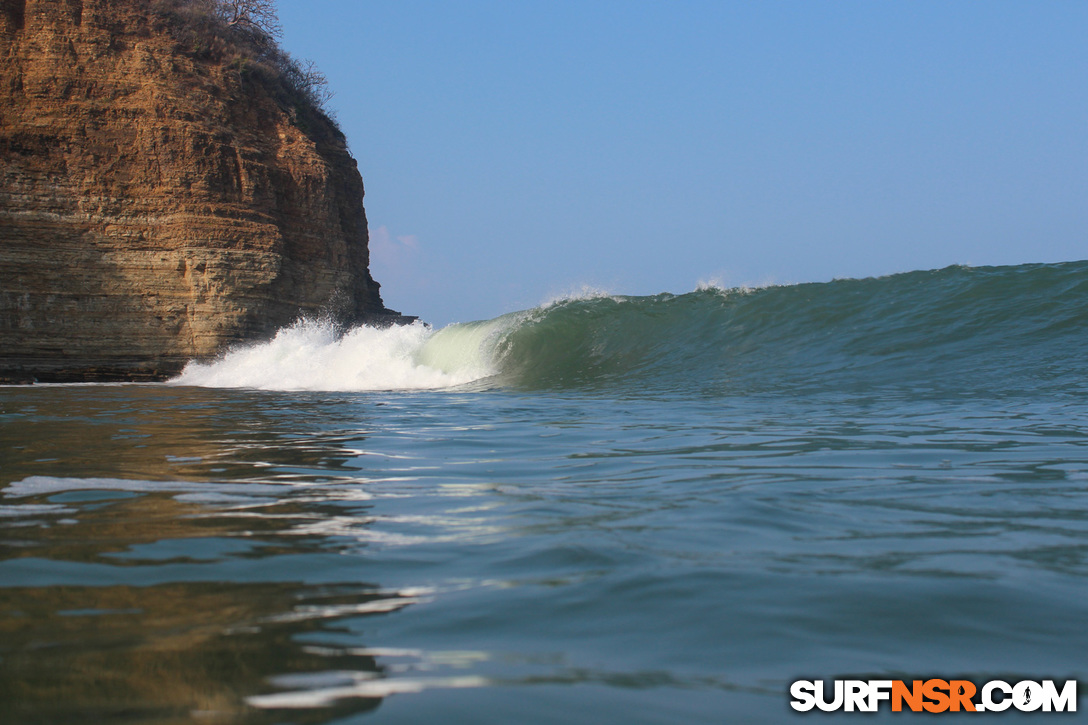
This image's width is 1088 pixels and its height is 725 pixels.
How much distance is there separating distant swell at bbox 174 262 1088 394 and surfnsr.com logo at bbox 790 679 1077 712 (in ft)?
21.5

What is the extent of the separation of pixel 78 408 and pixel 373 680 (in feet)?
25.7

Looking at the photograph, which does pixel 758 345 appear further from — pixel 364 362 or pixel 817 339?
pixel 364 362

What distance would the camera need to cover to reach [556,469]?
3979mm

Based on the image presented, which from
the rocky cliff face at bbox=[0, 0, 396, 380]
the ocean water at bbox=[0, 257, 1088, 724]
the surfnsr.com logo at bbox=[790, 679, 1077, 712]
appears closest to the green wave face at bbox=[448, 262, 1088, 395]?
the ocean water at bbox=[0, 257, 1088, 724]

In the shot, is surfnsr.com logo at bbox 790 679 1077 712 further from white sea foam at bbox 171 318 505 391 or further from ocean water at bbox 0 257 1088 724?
white sea foam at bbox 171 318 505 391

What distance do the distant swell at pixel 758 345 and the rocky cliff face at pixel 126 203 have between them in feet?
5.21

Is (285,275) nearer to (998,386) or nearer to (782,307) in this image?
(782,307)

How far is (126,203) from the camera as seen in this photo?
17.7 metres

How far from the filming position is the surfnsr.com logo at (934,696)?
139 cm

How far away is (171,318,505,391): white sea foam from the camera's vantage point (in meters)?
13.5

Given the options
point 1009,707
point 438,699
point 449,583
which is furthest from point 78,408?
point 1009,707

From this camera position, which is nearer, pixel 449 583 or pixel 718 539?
pixel 449 583

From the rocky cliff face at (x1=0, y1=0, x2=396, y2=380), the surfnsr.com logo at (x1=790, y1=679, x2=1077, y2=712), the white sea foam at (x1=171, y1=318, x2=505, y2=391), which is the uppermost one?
the rocky cliff face at (x1=0, y1=0, x2=396, y2=380)

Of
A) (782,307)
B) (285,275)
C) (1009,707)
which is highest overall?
(285,275)
